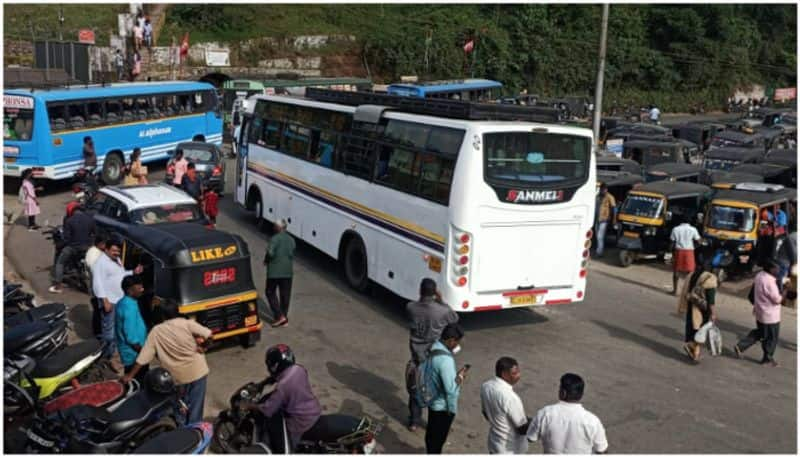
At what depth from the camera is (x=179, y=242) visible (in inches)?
406

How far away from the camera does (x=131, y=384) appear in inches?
324

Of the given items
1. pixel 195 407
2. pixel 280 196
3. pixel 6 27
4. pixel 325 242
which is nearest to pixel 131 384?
pixel 195 407

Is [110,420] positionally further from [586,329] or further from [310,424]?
[586,329]

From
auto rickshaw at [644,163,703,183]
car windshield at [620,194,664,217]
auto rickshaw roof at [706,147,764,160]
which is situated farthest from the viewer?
auto rickshaw roof at [706,147,764,160]

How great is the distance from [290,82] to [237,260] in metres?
31.9

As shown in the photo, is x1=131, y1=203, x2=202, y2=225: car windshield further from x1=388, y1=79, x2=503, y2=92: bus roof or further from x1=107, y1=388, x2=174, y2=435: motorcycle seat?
x1=388, y1=79, x2=503, y2=92: bus roof

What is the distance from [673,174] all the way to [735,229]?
5754mm

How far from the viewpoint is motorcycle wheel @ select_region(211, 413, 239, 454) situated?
790cm

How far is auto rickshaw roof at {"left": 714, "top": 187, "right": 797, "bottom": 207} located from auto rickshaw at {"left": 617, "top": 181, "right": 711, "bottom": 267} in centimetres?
76

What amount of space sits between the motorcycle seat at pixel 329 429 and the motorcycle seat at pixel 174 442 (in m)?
0.97

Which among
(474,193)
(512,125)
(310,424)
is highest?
(512,125)

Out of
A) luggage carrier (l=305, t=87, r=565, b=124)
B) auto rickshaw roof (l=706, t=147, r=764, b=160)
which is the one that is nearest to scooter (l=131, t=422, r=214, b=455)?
luggage carrier (l=305, t=87, r=565, b=124)

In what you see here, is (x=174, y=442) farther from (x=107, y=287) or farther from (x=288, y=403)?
(x=107, y=287)

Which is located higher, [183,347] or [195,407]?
[183,347]
